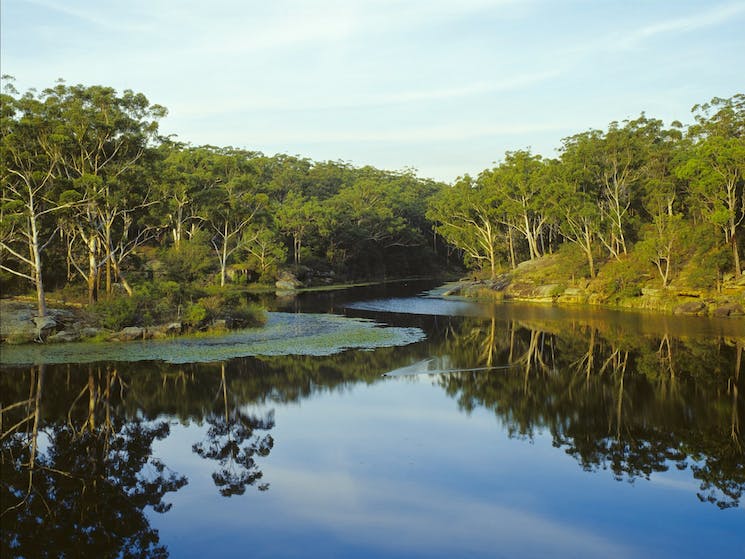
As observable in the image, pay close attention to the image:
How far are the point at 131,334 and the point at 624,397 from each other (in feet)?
69.2

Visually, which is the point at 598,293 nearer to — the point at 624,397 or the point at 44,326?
the point at 624,397

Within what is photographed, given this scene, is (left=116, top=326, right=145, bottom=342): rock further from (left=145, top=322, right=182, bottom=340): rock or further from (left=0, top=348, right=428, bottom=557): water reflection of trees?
(left=0, top=348, right=428, bottom=557): water reflection of trees

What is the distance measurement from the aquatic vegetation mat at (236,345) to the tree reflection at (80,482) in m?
6.48

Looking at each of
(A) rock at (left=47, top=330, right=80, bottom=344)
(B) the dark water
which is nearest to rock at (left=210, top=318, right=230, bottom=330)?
(A) rock at (left=47, top=330, right=80, bottom=344)

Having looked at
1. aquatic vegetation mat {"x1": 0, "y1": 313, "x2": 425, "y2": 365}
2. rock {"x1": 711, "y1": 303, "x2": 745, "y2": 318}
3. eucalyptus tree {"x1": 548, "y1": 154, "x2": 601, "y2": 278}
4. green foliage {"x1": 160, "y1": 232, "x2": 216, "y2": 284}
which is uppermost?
eucalyptus tree {"x1": 548, "y1": 154, "x2": 601, "y2": 278}

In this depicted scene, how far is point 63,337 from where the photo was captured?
28.5 metres

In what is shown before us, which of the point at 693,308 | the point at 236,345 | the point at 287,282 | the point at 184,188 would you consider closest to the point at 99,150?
the point at 236,345

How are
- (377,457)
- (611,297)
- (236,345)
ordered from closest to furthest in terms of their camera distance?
(377,457), (236,345), (611,297)

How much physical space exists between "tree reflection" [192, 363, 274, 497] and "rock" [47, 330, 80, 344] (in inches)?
477

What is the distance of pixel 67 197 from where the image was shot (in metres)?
30.1

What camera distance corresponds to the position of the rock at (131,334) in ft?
97.1

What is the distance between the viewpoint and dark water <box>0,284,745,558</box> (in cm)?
1080

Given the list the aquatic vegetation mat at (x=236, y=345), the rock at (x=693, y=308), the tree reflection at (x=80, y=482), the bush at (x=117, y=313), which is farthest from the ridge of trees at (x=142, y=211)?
the rock at (x=693, y=308)

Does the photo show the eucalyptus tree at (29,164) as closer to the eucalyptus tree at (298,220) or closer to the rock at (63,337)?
the rock at (63,337)
